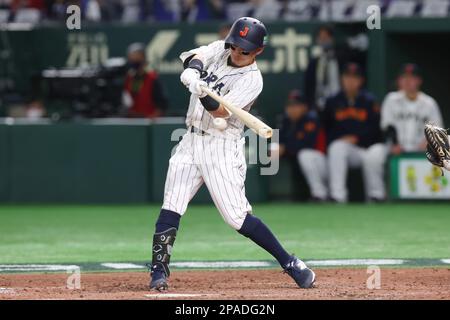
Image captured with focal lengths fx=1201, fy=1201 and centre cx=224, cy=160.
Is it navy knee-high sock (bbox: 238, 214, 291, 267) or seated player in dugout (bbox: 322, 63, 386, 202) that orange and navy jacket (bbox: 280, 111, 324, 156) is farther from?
navy knee-high sock (bbox: 238, 214, 291, 267)

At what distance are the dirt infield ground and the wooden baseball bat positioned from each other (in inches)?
37.7

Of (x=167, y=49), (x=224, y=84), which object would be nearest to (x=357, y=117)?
(x=167, y=49)

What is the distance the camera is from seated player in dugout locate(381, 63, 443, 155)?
46.2ft

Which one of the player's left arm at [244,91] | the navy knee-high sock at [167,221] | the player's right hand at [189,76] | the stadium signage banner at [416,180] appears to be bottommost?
the stadium signage banner at [416,180]

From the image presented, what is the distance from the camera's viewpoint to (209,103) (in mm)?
7059

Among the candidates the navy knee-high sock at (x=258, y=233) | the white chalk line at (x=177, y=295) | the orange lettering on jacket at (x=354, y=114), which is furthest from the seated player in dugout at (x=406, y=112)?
the white chalk line at (x=177, y=295)

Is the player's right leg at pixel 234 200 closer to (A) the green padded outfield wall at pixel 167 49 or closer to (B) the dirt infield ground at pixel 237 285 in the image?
(B) the dirt infield ground at pixel 237 285

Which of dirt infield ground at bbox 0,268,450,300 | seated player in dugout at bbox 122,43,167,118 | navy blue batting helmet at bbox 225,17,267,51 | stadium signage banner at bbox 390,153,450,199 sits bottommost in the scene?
stadium signage banner at bbox 390,153,450,199

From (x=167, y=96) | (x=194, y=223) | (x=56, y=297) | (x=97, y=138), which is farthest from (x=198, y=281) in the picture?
(x=167, y=96)

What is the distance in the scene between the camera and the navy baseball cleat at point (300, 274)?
741 centimetres

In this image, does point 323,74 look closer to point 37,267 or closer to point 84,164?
point 84,164

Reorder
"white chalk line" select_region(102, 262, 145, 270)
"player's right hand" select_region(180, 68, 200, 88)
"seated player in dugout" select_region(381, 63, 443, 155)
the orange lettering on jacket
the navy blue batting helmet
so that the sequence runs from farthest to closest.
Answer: the orange lettering on jacket, "seated player in dugout" select_region(381, 63, 443, 155), "white chalk line" select_region(102, 262, 145, 270), the navy blue batting helmet, "player's right hand" select_region(180, 68, 200, 88)

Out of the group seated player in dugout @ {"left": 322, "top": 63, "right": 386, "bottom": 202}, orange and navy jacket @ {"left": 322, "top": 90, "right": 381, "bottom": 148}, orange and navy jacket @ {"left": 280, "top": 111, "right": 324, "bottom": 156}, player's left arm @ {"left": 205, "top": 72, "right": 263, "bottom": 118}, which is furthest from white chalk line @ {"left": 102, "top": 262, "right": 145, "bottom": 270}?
orange and navy jacket @ {"left": 322, "top": 90, "right": 381, "bottom": 148}

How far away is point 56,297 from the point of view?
6.96 meters
